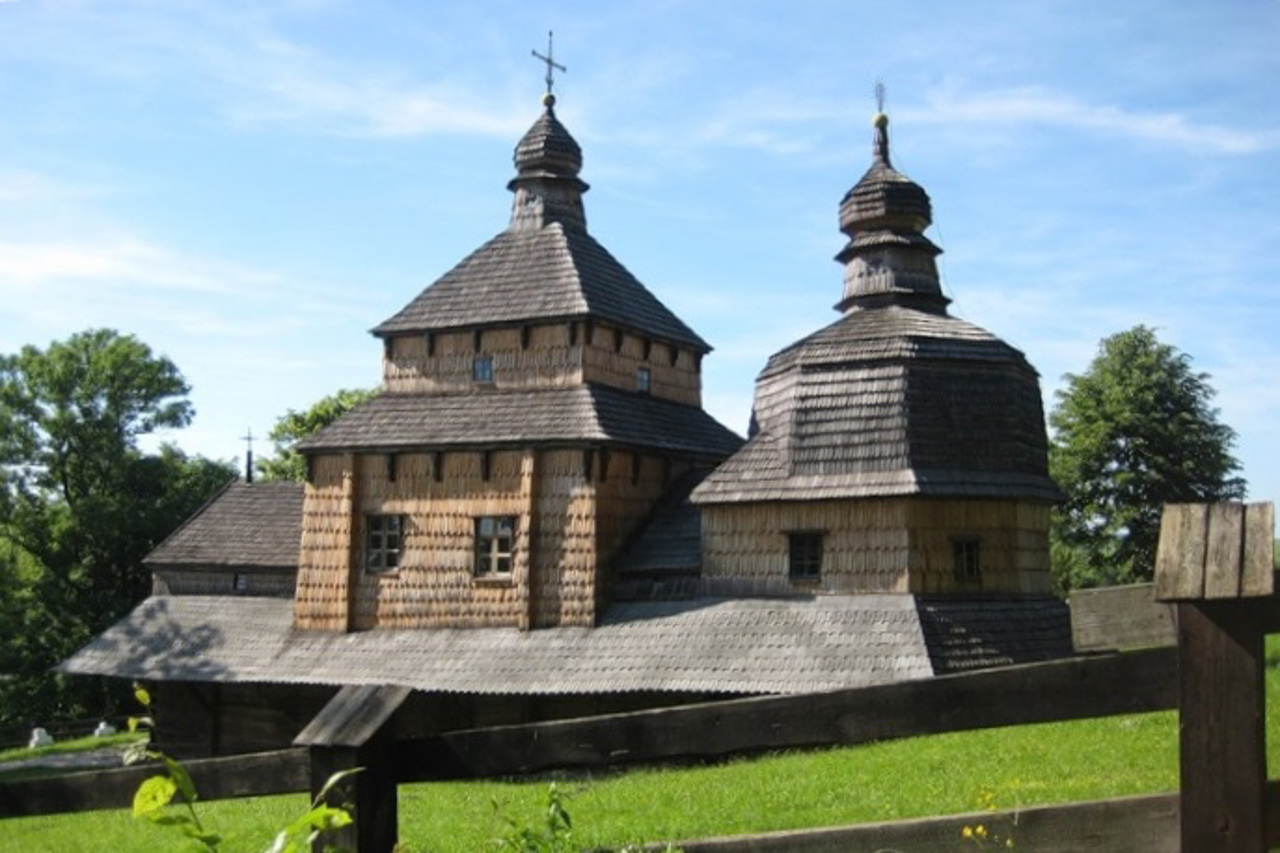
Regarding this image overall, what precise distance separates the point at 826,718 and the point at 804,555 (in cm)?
1761

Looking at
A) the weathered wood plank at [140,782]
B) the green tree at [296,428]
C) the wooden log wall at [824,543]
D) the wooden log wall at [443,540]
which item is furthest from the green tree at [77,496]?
the weathered wood plank at [140,782]

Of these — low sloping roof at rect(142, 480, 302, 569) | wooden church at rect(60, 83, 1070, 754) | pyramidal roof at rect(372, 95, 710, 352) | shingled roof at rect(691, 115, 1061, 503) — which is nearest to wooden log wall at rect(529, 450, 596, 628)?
wooden church at rect(60, 83, 1070, 754)

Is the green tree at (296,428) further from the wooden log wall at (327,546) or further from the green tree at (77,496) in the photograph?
the wooden log wall at (327,546)

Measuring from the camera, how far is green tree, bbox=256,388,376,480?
183 ft

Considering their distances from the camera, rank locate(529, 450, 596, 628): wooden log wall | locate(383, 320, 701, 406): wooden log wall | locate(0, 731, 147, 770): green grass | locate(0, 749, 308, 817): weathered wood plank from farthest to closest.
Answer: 1. locate(0, 731, 147, 770): green grass
2. locate(383, 320, 701, 406): wooden log wall
3. locate(529, 450, 596, 628): wooden log wall
4. locate(0, 749, 308, 817): weathered wood plank

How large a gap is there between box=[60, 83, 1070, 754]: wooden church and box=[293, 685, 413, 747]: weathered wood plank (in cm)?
1504

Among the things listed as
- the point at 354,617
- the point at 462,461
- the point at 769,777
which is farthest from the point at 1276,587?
the point at 354,617

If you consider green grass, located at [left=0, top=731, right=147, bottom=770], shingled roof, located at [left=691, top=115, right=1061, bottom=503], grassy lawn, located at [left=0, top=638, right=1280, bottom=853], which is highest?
Result: shingled roof, located at [left=691, top=115, right=1061, bottom=503]

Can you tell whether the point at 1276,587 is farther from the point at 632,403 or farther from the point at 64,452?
the point at 64,452

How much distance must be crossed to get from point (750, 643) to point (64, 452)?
3529cm

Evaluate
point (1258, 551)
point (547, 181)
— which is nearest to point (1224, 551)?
point (1258, 551)

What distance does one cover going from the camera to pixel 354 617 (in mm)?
25281

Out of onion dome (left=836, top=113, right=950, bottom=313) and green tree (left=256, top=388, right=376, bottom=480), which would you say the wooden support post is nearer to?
onion dome (left=836, top=113, right=950, bottom=313)

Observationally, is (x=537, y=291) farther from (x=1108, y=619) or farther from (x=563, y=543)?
(x=1108, y=619)
